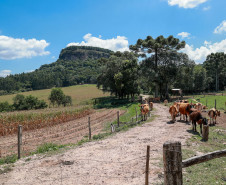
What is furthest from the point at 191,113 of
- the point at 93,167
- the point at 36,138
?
the point at 36,138

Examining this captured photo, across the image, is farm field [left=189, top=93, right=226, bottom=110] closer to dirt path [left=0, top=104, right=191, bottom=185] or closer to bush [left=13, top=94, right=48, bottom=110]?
dirt path [left=0, top=104, right=191, bottom=185]

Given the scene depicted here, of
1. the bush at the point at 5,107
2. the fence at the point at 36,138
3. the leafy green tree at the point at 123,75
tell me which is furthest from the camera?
the bush at the point at 5,107

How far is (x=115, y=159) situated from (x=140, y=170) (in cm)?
148

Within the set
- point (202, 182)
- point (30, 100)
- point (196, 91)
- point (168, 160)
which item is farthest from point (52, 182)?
point (196, 91)

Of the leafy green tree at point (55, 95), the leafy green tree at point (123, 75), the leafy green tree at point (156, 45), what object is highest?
the leafy green tree at point (156, 45)

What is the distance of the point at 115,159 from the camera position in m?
7.50

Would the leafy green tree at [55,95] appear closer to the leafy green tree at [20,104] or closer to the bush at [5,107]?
the leafy green tree at [20,104]

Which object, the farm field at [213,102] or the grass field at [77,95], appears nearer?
the farm field at [213,102]

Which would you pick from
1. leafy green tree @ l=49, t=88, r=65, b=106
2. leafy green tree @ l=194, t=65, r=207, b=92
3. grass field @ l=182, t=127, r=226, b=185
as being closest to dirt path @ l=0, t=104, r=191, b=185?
grass field @ l=182, t=127, r=226, b=185

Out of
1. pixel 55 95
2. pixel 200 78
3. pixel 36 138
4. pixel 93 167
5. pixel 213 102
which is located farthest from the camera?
pixel 200 78

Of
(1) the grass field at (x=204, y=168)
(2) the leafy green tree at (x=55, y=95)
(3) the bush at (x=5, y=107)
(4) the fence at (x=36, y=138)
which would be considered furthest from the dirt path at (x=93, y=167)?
(2) the leafy green tree at (x=55, y=95)

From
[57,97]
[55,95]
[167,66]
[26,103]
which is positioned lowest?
[26,103]

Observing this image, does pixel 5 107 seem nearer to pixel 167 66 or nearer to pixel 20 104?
pixel 20 104

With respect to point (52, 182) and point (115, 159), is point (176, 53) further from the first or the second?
point (52, 182)
